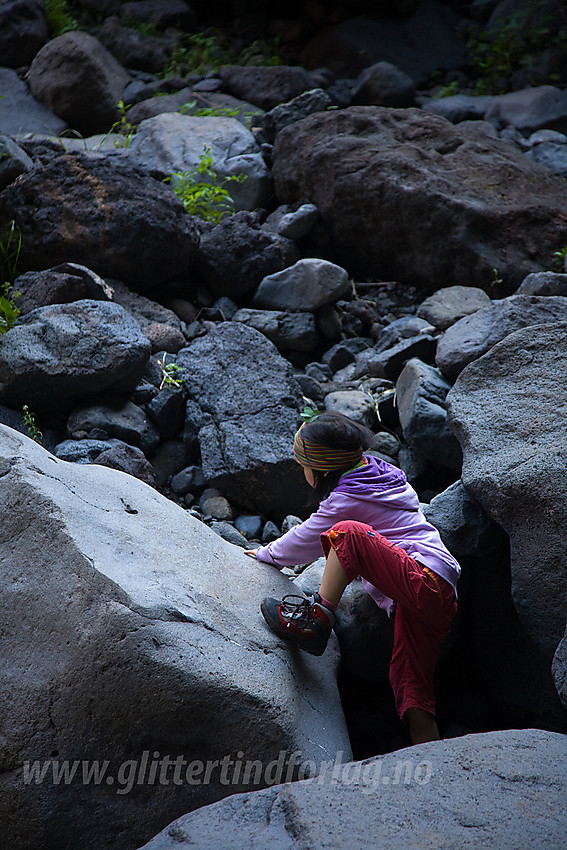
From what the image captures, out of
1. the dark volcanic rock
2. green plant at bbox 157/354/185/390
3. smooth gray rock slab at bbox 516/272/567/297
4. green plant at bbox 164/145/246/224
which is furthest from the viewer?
the dark volcanic rock

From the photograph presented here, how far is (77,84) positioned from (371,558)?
5744 millimetres

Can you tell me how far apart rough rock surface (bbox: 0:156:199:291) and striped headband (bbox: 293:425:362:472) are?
2.09m

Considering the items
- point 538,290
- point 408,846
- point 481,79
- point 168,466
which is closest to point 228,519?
point 168,466

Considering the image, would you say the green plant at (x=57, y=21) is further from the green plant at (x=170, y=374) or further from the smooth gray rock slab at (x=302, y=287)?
the green plant at (x=170, y=374)

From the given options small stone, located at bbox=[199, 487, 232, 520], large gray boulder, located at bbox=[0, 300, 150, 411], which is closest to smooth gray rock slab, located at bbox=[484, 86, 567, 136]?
large gray boulder, located at bbox=[0, 300, 150, 411]

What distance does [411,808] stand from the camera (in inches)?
56.3

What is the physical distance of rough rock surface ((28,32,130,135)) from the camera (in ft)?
20.3

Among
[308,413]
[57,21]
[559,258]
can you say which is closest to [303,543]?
[308,413]

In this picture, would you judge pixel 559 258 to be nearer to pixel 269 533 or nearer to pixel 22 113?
pixel 269 533

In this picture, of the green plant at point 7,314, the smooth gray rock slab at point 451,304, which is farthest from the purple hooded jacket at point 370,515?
the smooth gray rock slab at point 451,304

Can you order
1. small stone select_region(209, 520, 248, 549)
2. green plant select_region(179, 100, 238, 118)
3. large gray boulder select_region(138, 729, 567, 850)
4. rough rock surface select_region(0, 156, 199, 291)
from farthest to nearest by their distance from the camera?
green plant select_region(179, 100, 238, 118), rough rock surface select_region(0, 156, 199, 291), small stone select_region(209, 520, 248, 549), large gray boulder select_region(138, 729, 567, 850)

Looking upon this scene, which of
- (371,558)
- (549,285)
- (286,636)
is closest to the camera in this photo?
(286,636)

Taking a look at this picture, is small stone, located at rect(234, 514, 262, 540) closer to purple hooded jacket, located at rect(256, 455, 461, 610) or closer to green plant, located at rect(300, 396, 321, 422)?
green plant, located at rect(300, 396, 321, 422)

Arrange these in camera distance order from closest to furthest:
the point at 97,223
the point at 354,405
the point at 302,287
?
the point at 354,405, the point at 97,223, the point at 302,287
